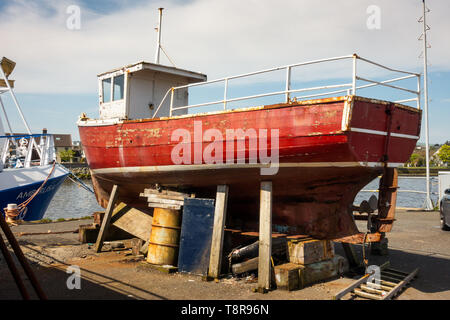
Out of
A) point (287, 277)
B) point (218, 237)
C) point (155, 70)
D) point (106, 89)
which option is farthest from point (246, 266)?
point (106, 89)

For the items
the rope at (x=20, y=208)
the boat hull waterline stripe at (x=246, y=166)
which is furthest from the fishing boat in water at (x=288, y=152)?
the rope at (x=20, y=208)

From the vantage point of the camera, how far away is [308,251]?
7.18m

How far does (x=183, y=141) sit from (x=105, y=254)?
3.80 metres

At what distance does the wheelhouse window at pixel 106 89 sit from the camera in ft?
34.8

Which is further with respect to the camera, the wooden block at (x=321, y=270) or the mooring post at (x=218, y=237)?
the mooring post at (x=218, y=237)

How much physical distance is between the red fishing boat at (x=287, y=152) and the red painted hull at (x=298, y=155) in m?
0.02

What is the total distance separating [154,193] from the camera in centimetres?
904

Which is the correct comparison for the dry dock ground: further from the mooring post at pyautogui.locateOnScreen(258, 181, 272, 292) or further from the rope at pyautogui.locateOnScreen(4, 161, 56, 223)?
the rope at pyautogui.locateOnScreen(4, 161, 56, 223)

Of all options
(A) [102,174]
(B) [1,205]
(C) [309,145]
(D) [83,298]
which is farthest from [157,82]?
(B) [1,205]

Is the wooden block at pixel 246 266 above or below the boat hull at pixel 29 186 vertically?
below

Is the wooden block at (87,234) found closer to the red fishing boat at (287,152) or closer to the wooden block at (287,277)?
the red fishing boat at (287,152)

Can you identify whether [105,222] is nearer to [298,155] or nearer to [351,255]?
[298,155]

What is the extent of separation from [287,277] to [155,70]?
6.21 metres
